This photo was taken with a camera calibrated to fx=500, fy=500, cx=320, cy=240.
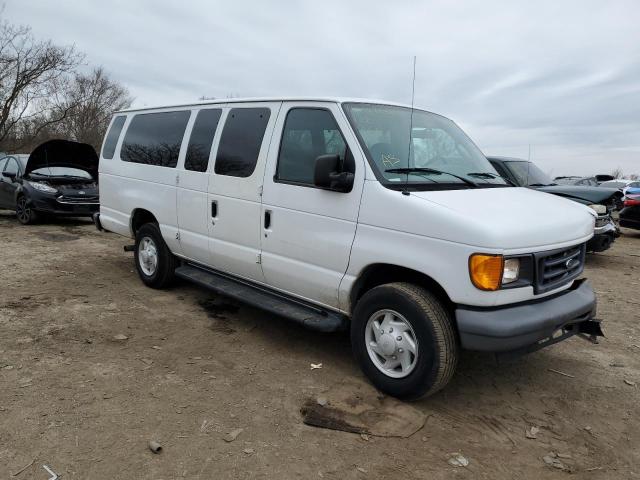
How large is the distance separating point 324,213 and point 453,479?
2.01 meters

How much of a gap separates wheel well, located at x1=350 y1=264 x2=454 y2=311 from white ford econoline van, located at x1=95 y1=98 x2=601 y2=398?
1cm

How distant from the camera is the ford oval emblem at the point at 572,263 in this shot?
142 inches

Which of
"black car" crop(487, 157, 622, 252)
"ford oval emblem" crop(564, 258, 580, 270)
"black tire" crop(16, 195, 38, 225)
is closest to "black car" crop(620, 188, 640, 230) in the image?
"black car" crop(487, 157, 622, 252)

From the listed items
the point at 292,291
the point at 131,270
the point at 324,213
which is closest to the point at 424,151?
the point at 324,213

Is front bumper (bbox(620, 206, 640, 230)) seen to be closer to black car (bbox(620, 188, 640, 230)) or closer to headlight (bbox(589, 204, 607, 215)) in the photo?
black car (bbox(620, 188, 640, 230))

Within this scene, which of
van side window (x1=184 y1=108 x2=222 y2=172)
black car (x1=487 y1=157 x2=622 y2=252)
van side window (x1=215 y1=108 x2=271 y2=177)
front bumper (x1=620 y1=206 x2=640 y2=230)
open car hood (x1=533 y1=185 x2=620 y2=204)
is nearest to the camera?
van side window (x1=215 y1=108 x2=271 y2=177)

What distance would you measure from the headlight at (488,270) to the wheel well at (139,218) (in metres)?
4.19

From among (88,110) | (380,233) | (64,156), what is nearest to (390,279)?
(380,233)

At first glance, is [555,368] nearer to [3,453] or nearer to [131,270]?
[3,453]

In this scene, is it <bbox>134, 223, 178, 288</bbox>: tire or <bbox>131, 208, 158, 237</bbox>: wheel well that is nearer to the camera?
<bbox>134, 223, 178, 288</bbox>: tire

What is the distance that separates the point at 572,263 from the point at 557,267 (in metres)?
0.29

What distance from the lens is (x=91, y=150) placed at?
34.8 feet

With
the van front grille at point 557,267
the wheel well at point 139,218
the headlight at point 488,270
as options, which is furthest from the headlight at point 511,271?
the wheel well at point 139,218

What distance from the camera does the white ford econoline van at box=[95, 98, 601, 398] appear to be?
3.15 metres
